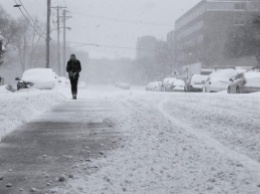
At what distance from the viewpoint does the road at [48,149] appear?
3907 mm

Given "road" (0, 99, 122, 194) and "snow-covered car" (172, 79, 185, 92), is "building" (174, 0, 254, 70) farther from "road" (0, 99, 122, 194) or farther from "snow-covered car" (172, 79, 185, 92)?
"road" (0, 99, 122, 194)

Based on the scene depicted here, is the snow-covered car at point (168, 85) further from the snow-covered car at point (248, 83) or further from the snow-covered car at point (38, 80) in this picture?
the snow-covered car at point (38, 80)

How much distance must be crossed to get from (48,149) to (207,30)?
267ft

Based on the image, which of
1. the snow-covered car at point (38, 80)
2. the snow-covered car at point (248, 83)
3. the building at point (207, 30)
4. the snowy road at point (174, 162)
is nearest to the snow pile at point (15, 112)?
the snowy road at point (174, 162)

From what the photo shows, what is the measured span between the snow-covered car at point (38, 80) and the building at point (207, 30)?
117 ft

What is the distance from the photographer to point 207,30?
84.3m

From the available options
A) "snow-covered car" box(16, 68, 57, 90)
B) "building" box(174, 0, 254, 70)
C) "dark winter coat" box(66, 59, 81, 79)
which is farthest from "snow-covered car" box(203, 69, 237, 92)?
"building" box(174, 0, 254, 70)

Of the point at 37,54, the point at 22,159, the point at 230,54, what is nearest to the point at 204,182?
the point at 22,159

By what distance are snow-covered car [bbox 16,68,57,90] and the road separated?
12.3m

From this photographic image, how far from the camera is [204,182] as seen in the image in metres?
3.75

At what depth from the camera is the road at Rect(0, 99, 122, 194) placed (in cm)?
391

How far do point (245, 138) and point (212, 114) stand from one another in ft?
11.5

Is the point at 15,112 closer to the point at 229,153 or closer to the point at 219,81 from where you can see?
the point at 229,153

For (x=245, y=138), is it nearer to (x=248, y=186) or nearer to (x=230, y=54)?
(x=248, y=186)
